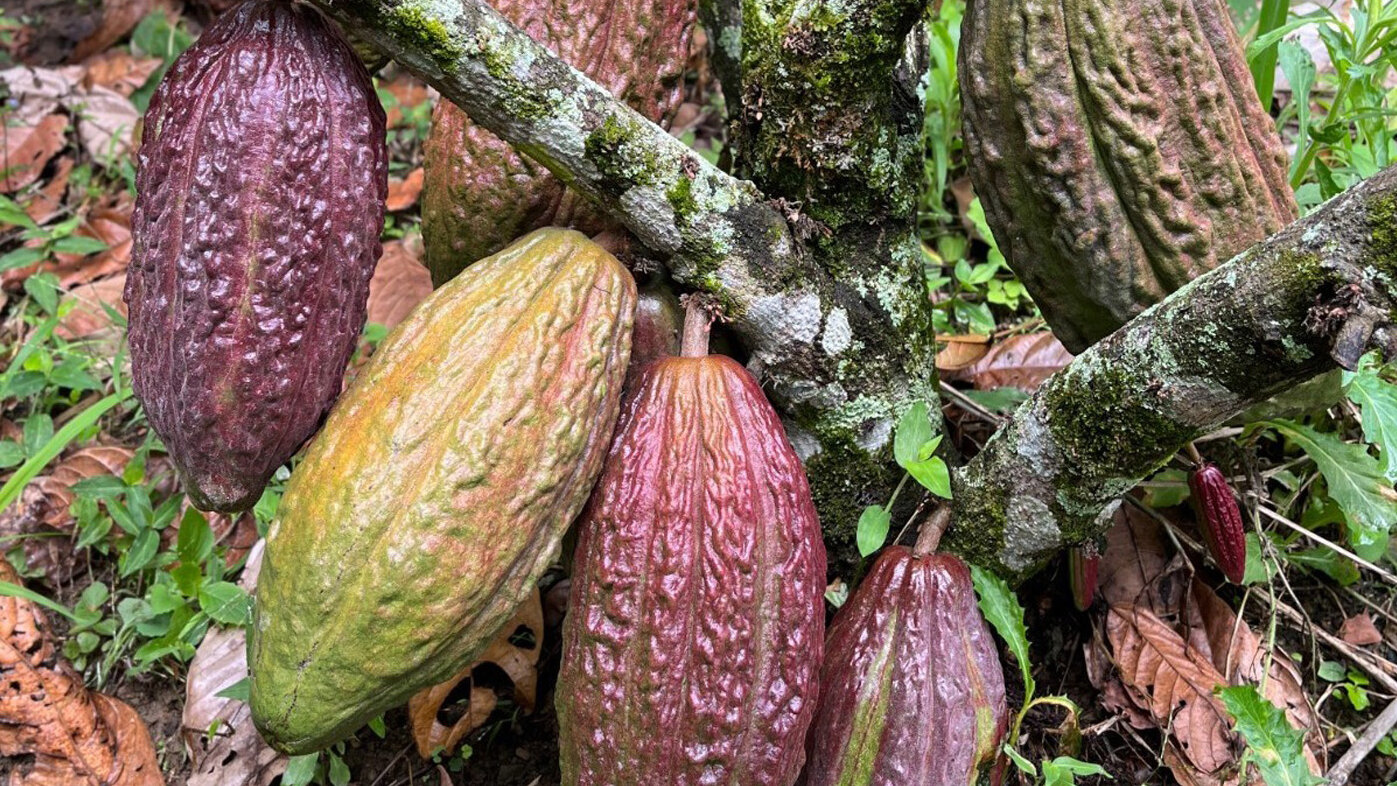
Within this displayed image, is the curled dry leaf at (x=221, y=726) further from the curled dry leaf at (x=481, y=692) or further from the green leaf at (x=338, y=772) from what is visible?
the curled dry leaf at (x=481, y=692)

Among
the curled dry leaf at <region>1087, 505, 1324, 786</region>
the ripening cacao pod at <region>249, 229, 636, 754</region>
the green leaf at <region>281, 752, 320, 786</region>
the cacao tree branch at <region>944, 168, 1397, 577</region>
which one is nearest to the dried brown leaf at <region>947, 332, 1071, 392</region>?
the curled dry leaf at <region>1087, 505, 1324, 786</region>

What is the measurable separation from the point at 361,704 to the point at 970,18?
1135 millimetres

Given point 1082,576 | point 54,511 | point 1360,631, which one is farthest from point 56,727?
point 1360,631

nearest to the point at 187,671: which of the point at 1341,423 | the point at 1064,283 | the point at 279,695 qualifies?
the point at 279,695

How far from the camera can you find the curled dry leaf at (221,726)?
1792 millimetres

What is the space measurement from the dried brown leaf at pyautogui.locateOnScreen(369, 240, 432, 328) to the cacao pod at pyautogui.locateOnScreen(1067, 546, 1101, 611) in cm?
153

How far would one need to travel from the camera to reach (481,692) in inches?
73.1

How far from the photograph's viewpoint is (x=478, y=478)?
4.11ft

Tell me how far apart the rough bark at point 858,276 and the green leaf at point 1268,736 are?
28 cm

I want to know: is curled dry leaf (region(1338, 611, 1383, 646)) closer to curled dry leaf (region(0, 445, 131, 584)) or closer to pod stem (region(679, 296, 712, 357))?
pod stem (region(679, 296, 712, 357))

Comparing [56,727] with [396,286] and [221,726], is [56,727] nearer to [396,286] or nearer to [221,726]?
[221,726]

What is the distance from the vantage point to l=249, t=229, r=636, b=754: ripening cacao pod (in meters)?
1.24

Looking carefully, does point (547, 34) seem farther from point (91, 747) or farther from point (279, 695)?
point (91, 747)

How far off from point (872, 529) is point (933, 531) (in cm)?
9
